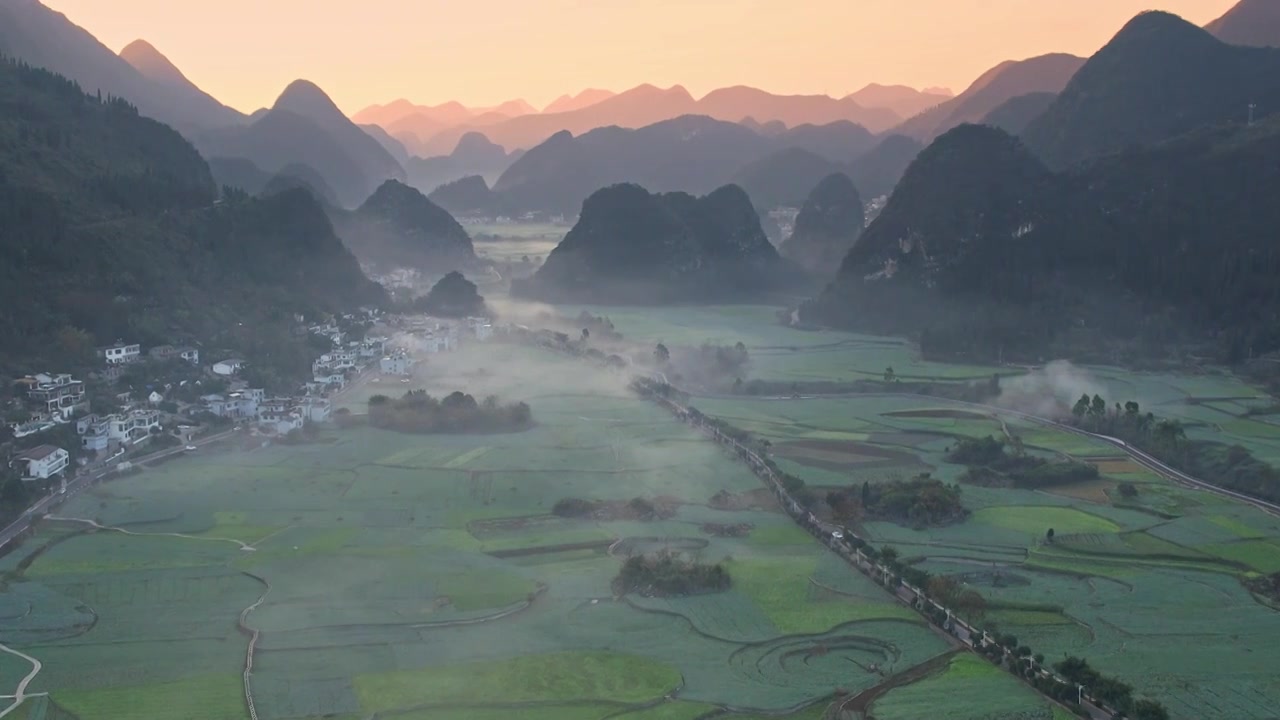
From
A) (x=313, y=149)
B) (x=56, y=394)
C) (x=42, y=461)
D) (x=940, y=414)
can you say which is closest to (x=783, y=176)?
(x=313, y=149)

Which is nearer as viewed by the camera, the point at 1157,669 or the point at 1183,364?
the point at 1157,669

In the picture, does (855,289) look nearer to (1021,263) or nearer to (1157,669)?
(1021,263)

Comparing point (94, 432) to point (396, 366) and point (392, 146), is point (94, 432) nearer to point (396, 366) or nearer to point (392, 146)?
point (396, 366)

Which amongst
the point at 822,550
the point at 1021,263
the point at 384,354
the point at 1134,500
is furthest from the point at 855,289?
the point at 822,550

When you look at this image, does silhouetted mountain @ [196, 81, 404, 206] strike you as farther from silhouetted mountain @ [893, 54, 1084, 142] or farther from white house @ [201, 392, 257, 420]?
white house @ [201, 392, 257, 420]

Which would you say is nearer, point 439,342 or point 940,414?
point 940,414
